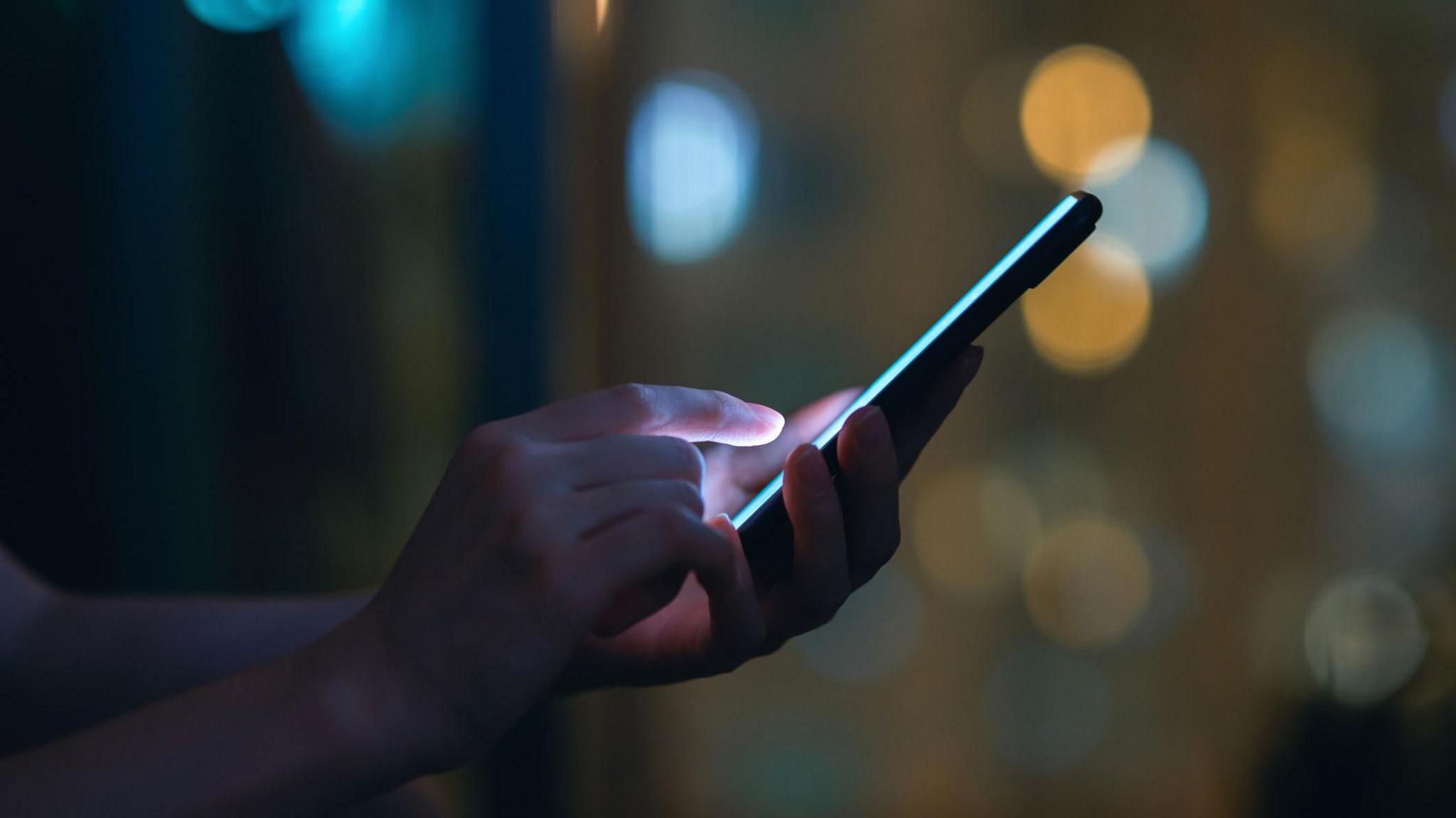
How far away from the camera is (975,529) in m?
1.55

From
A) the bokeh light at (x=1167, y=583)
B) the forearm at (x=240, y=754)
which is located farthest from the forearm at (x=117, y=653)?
the bokeh light at (x=1167, y=583)

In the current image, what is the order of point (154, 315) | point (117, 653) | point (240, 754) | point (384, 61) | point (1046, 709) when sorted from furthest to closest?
point (1046, 709) < point (384, 61) < point (154, 315) < point (117, 653) < point (240, 754)

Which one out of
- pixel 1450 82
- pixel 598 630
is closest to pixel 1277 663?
pixel 1450 82

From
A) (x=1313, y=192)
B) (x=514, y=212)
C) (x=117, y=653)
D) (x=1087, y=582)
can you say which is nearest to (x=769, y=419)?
(x=117, y=653)

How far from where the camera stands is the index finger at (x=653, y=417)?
43 cm

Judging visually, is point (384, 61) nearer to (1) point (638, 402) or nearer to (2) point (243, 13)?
(2) point (243, 13)

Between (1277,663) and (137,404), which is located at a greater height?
(137,404)

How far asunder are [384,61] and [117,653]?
3.85 feet

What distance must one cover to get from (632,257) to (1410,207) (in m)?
1.41

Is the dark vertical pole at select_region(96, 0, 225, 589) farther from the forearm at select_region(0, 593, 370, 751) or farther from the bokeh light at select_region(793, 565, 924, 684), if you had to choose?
the bokeh light at select_region(793, 565, 924, 684)

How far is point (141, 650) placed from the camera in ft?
1.96

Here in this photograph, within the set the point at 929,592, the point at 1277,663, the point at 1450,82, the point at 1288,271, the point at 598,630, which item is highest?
the point at 1450,82

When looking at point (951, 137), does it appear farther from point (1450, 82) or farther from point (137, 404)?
point (137, 404)

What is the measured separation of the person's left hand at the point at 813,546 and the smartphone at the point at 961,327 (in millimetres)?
14
